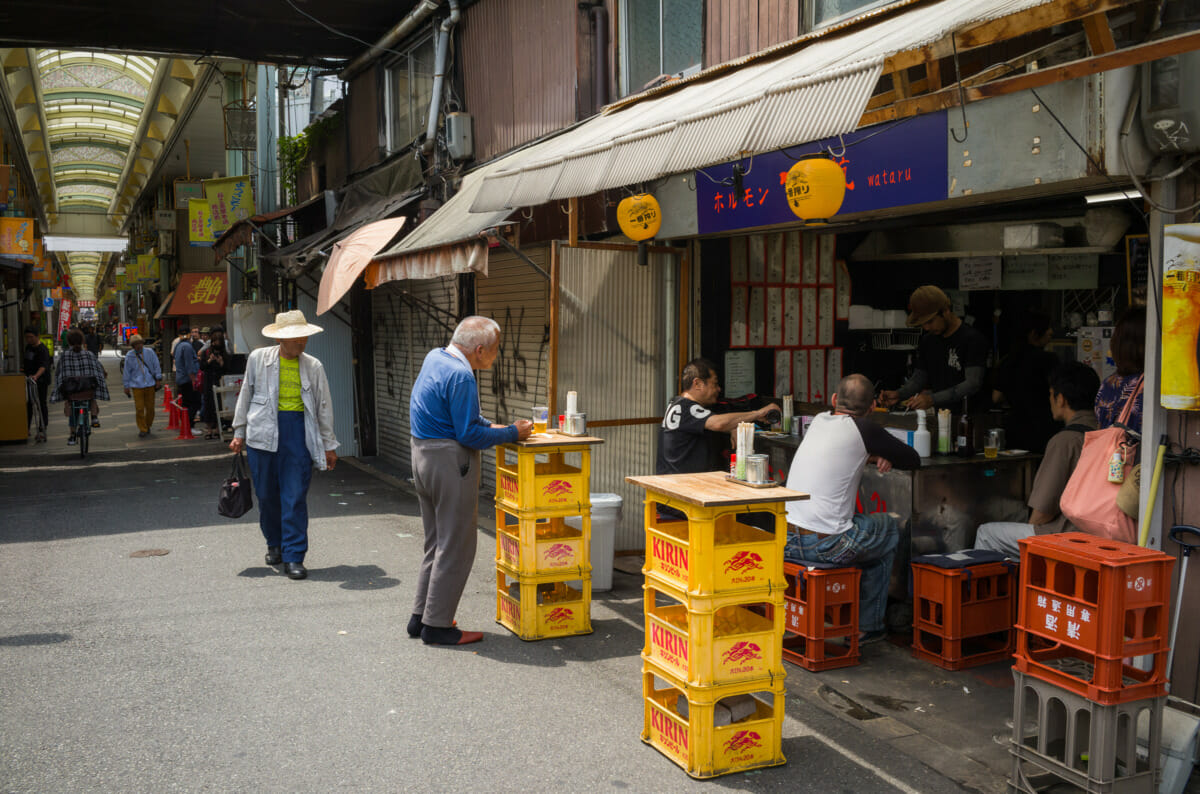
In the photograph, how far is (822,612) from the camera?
5.72 meters

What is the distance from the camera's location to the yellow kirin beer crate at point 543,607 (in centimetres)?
629

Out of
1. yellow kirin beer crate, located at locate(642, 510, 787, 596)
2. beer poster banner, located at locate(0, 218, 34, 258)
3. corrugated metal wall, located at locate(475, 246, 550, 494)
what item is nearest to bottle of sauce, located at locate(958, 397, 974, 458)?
yellow kirin beer crate, located at locate(642, 510, 787, 596)

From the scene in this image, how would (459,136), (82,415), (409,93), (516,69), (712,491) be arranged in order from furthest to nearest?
(82,415) < (409,93) < (459,136) < (516,69) < (712,491)

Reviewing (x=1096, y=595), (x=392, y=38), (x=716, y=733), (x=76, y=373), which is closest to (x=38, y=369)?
(x=76, y=373)

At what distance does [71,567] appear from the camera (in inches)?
319

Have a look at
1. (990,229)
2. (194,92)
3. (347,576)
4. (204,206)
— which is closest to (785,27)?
(990,229)

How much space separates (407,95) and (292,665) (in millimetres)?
10253

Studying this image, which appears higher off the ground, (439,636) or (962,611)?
(962,611)

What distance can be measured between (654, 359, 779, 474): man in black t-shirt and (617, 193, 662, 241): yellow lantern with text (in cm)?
135

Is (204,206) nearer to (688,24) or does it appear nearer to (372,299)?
(372,299)

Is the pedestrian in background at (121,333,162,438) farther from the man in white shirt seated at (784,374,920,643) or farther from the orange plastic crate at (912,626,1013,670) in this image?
the orange plastic crate at (912,626,1013,670)

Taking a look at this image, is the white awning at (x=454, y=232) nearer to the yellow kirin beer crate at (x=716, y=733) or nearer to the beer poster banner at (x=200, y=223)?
the yellow kirin beer crate at (x=716, y=733)

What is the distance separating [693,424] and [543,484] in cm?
123

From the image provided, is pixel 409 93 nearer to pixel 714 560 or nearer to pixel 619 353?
pixel 619 353
